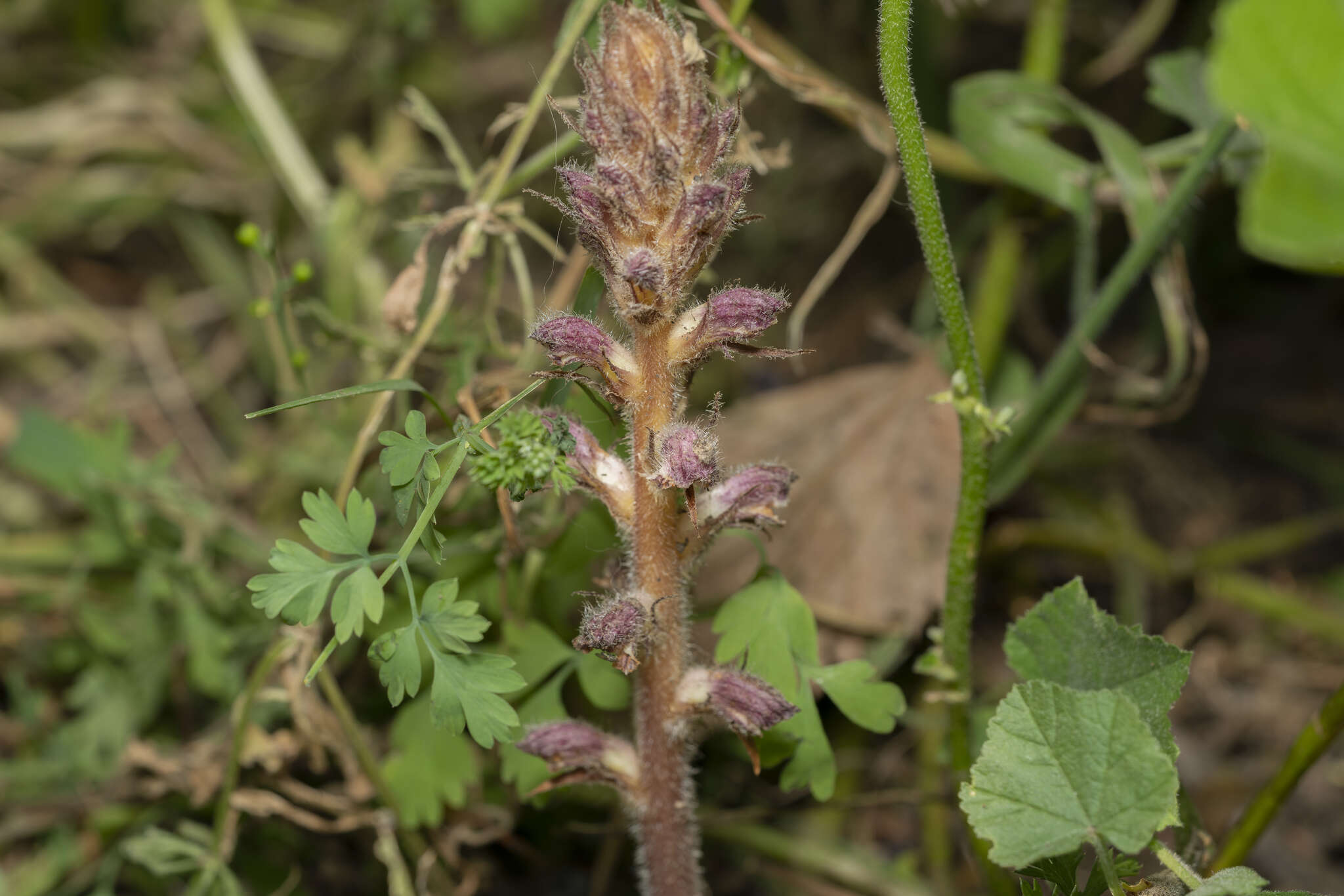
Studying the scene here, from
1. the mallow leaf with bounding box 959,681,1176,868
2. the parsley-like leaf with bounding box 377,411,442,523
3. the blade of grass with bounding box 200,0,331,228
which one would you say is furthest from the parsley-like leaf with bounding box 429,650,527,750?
the blade of grass with bounding box 200,0,331,228

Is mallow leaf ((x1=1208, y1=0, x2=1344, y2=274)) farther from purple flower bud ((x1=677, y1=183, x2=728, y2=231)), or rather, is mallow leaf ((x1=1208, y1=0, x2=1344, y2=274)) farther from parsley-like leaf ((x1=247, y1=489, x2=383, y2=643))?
parsley-like leaf ((x1=247, y1=489, x2=383, y2=643))

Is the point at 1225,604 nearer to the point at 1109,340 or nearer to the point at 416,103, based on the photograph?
the point at 1109,340

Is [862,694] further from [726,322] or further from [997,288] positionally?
[997,288]

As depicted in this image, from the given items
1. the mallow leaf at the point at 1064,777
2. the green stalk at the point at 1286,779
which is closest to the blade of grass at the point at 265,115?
the mallow leaf at the point at 1064,777

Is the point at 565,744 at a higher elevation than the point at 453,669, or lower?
lower

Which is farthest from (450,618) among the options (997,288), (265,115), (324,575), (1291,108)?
(265,115)

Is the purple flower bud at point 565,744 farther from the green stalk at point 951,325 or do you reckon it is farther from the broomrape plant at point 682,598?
the green stalk at point 951,325

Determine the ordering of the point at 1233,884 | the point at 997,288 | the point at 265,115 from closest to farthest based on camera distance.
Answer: the point at 1233,884 → the point at 997,288 → the point at 265,115
